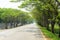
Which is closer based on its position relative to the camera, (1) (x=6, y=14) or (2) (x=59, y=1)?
(2) (x=59, y=1)

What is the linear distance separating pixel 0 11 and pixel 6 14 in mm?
12026

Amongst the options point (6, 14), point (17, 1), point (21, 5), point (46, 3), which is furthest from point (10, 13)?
point (46, 3)

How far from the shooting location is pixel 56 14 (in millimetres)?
28328

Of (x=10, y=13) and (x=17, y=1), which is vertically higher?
(x=17, y=1)

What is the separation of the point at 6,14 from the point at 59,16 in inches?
1756

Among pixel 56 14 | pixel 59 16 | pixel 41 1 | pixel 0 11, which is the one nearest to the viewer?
pixel 59 16

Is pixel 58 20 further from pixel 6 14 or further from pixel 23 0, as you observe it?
pixel 6 14

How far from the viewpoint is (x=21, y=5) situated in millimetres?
38875

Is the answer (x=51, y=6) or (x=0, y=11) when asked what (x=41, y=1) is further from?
(x=0, y=11)

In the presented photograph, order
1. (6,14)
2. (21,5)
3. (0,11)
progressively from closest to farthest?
(21,5), (6,14), (0,11)

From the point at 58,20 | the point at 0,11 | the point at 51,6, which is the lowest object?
the point at 0,11

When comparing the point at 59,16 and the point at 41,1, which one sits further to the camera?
the point at 41,1

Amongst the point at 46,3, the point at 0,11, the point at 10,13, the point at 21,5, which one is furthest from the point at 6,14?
the point at 46,3

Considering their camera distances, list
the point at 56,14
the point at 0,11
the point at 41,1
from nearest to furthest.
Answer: the point at 56,14 → the point at 41,1 → the point at 0,11
